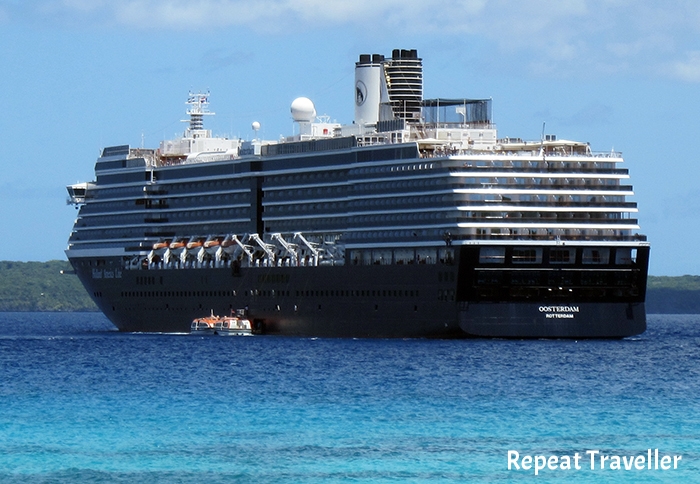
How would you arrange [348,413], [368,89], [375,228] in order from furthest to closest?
[368,89]
[375,228]
[348,413]

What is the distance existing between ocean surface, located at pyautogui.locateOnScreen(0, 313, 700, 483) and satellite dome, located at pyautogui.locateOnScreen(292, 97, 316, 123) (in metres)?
29.6

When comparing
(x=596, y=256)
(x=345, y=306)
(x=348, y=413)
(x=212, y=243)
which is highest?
(x=212, y=243)

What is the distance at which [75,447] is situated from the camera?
51.4 metres

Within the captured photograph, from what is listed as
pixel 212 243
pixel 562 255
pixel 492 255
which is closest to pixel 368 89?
pixel 212 243

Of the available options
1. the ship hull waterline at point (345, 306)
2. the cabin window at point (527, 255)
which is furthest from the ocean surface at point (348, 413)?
the cabin window at point (527, 255)

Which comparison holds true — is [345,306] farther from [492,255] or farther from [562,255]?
[562,255]

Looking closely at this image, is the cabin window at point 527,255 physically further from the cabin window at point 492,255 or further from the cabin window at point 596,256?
the cabin window at point 596,256

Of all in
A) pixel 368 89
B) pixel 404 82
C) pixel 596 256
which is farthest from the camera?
pixel 368 89

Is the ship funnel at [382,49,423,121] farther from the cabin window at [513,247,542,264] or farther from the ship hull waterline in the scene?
the cabin window at [513,247,542,264]

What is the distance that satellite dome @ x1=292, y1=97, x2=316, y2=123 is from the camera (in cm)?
11931

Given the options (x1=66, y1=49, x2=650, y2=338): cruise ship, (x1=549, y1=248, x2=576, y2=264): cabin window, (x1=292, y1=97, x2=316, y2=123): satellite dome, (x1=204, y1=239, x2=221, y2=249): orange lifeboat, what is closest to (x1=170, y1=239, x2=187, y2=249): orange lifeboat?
(x1=66, y1=49, x2=650, y2=338): cruise ship

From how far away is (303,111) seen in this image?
119312 millimetres

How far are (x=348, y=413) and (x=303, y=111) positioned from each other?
61962 mm

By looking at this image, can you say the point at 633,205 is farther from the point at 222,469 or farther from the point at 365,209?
the point at 222,469
